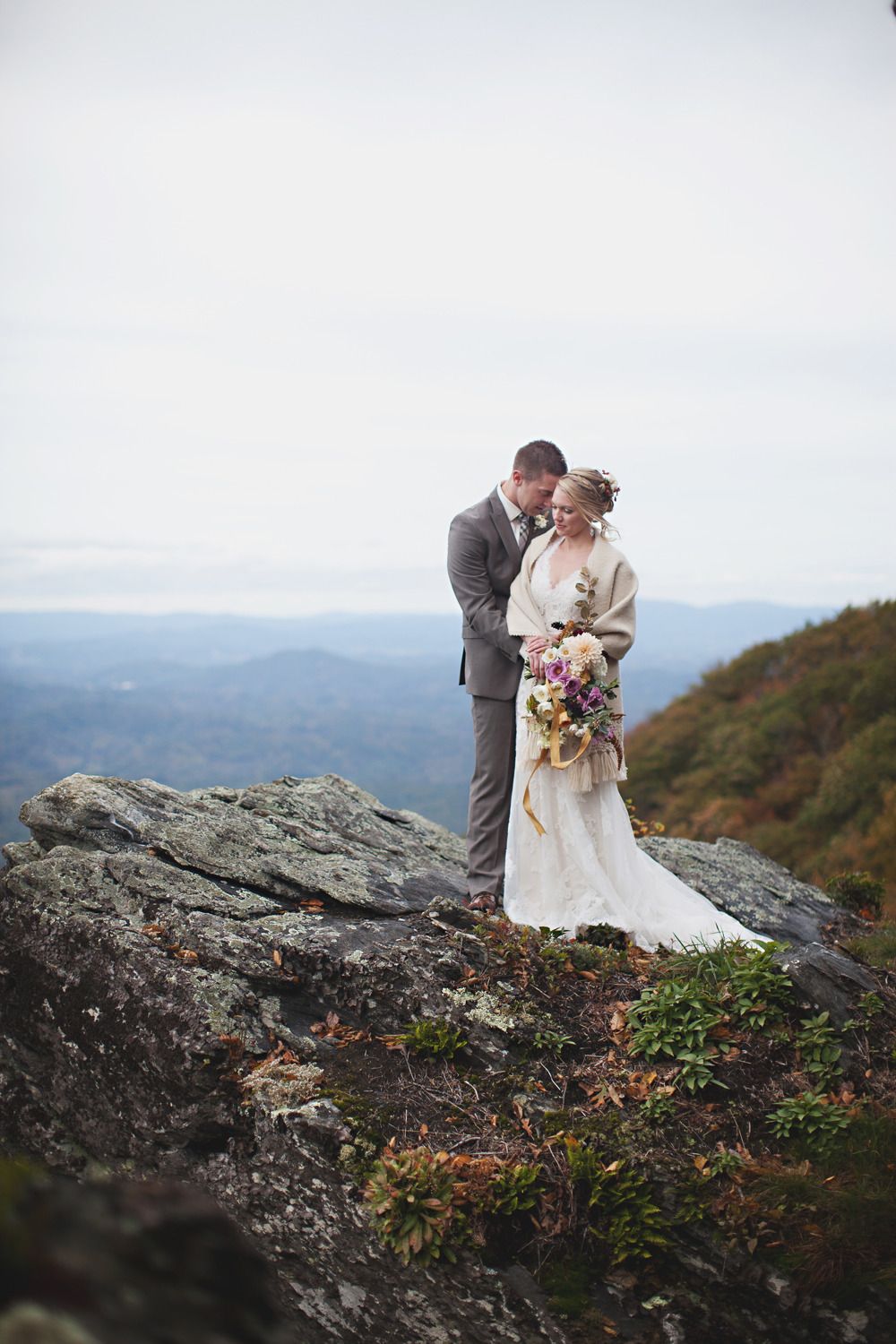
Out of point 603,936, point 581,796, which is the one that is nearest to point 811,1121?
point 603,936

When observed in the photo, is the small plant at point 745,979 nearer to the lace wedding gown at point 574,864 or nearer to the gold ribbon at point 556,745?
the lace wedding gown at point 574,864

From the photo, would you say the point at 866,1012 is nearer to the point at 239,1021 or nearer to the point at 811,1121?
the point at 811,1121

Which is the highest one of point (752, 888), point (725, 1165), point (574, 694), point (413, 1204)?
point (574, 694)

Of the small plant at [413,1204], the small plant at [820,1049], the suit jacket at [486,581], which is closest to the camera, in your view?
the small plant at [413,1204]

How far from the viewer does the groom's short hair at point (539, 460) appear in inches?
324

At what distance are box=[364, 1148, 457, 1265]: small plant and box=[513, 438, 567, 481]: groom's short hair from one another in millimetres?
5575

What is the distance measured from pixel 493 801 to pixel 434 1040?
307 cm

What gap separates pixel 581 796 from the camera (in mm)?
7879

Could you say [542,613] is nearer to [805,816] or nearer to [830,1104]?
[830,1104]

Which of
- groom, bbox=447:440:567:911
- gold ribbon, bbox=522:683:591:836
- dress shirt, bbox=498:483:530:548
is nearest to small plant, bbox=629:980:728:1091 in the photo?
gold ribbon, bbox=522:683:591:836

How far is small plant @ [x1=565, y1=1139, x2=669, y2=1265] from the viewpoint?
4562mm

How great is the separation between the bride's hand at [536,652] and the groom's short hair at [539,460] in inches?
58.7

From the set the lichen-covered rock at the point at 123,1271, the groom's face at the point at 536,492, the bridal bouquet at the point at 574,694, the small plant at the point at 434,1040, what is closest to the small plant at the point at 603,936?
the bridal bouquet at the point at 574,694

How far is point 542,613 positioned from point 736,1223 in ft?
15.7
